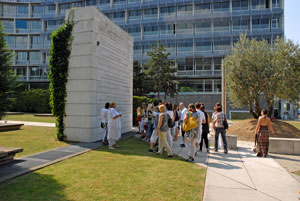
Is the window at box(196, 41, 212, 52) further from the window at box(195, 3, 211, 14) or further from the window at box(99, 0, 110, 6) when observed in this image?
the window at box(99, 0, 110, 6)

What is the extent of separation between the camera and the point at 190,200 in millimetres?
3939

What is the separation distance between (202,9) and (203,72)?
1149 centimetres

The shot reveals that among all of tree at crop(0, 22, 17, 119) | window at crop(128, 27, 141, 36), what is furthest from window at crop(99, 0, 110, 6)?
tree at crop(0, 22, 17, 119)

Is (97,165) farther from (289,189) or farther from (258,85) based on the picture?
(258,85)

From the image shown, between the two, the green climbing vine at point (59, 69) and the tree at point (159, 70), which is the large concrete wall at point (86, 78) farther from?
the tree at point (159, 70)

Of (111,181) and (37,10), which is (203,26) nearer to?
(37,10)

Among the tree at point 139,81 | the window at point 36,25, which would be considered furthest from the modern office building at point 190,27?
the tree at point 139,81

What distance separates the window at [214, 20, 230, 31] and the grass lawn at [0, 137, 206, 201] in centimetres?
3597

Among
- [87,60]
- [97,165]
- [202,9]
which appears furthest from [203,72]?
[97,165]

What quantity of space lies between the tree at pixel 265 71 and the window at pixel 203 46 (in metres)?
26.0

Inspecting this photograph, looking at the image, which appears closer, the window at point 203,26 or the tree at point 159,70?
the tree at point 159,70

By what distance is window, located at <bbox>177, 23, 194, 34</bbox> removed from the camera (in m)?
39.0

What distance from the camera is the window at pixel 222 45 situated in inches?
1454

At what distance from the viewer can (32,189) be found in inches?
166
